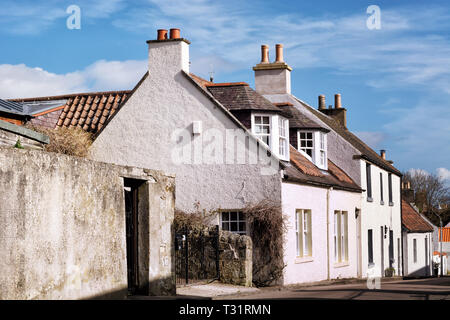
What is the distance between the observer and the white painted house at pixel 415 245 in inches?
1582

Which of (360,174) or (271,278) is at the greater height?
(360,174)

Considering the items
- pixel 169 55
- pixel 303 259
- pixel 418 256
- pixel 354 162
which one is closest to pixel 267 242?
pixel 303 259

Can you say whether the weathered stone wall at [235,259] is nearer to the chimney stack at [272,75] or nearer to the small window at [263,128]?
the small window at [263,128]

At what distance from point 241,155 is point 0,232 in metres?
12.8

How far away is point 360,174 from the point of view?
29281 millimetres

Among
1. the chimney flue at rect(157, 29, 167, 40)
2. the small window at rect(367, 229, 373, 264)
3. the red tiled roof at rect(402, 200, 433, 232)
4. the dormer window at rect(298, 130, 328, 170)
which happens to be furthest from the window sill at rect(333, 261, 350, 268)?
the red tiled roof at rect(402, 200, 433, 232)

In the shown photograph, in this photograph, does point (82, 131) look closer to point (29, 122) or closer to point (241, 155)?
point (29, 122)

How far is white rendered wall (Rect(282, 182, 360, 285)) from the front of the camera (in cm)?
2186

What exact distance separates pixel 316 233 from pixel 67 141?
9.04m

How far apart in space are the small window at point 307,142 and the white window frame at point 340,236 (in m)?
2.51

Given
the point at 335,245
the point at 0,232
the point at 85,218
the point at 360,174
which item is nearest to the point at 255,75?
the point at 360,174

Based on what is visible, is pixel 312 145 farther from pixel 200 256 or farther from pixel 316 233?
pixel 200 256

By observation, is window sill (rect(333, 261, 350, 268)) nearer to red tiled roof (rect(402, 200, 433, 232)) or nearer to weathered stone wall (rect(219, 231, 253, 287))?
weathered stone wall (rect(219, 231, 253, 287))

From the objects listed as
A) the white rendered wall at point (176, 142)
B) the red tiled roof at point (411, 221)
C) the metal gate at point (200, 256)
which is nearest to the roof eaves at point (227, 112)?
the white rendered wall at point (176, 142)
